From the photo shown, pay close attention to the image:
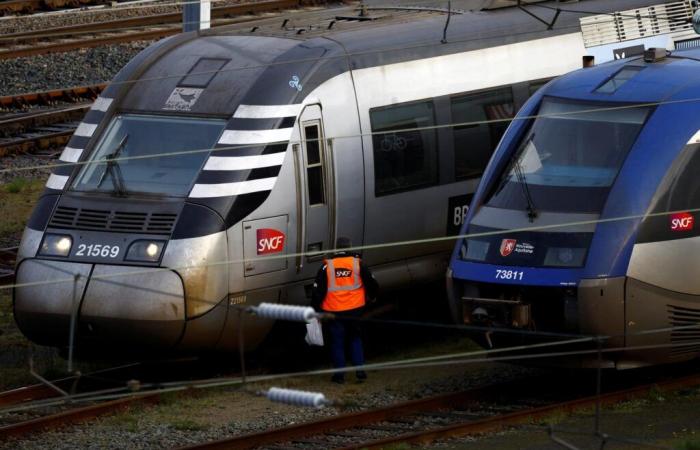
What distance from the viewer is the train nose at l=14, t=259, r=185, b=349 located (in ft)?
45.0

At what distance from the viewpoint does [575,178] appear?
13492 mm

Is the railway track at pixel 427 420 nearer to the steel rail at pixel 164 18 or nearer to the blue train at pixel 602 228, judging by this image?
the blue train at pixel 602 228

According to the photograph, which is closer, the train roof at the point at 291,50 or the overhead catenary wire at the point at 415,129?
the overhead catenary wire at the point at 415,129

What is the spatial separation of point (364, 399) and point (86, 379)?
272 cm

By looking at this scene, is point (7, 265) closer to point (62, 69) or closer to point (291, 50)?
point (291, 50)

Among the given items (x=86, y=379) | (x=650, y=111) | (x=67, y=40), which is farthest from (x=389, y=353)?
(x=67, y=40)

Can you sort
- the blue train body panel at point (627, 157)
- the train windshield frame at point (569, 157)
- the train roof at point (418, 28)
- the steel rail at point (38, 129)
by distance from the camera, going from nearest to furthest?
the blue train body panel at point (627, 157) → the train windshield frame at point (569, 157) → the train roof at point (418, 28) → the steel rail at point (38, 129)

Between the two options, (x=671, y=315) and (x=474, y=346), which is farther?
(x=474, y=346)

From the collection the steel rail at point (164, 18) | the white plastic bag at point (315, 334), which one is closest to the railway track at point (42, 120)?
the steel rail at point (164, 18)

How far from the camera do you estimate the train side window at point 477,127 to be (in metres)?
16.1

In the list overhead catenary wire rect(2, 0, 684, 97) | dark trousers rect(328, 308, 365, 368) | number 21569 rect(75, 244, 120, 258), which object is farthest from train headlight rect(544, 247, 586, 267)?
number 21569 rect(75, 244, 120, 258)

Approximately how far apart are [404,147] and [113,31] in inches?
601

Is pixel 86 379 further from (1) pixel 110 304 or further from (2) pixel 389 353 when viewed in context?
(2) pixel 389 353

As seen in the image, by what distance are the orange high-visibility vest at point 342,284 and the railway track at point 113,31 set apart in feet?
44.9
